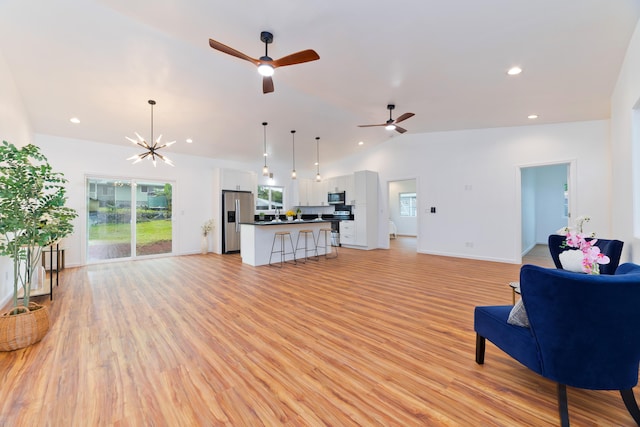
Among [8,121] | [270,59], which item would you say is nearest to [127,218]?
[8,121]

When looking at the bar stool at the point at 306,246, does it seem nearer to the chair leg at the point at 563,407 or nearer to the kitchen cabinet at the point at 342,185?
the kitchen cabinet at the point at 342,185

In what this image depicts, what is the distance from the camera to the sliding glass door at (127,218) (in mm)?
6031

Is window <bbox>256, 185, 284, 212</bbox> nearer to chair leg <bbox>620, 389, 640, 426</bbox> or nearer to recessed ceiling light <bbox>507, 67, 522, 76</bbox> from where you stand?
recessed ceiling light <bbox>507, 67, 522, 76</bbox>

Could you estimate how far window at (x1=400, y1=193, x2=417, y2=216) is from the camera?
11242mm

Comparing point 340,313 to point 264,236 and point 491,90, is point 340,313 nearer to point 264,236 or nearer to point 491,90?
point 264,236

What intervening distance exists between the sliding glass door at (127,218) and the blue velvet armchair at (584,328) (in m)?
7.70

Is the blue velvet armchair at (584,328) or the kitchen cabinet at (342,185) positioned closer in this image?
the blue velvet armchair at (584,328)

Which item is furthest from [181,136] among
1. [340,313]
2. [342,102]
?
[340,313]

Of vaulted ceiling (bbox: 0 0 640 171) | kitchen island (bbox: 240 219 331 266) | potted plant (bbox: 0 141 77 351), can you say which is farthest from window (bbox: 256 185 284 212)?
potted plant (bbox: 0 141 77 351)

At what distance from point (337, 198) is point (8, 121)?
7138mm

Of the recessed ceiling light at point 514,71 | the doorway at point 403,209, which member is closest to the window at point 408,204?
the doorway at point 403,209

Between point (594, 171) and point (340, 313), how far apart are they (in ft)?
18.6

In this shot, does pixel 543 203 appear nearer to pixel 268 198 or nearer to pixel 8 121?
pixel 268 198

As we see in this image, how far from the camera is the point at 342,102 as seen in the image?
16.1 ft
